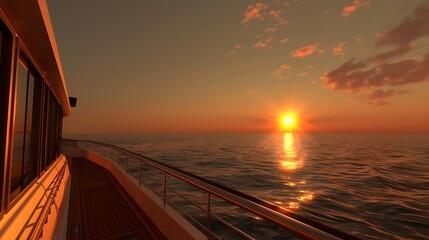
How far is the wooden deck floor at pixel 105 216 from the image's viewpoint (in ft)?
13.9

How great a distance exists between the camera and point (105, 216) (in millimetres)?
5121

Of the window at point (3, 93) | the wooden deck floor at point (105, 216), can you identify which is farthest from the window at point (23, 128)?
the wooden deck floor at point (105, 216)

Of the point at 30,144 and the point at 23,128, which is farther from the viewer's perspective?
the point at 30,144

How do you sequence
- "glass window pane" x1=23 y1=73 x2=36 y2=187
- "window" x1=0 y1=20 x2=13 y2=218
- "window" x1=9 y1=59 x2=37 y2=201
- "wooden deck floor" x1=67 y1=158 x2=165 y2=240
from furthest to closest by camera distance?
1. "wooden deck floor" x1=67 y1=158 x2=165 y2=240
2. "glass window pane" x1=23 y1=73 x2=36 y2=187
3. "window" x1=9 y1=59 x2=37 y2=201
4. "window" x1=0 y1=20 x2=13 y2=218

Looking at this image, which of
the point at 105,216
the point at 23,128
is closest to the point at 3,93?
the point at 23,128

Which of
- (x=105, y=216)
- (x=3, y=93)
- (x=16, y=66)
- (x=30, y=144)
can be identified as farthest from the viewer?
(x=105, y=216)

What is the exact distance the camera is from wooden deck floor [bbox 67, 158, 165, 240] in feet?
13.9

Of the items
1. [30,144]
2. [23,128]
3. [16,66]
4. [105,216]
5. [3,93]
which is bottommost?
[105,216]

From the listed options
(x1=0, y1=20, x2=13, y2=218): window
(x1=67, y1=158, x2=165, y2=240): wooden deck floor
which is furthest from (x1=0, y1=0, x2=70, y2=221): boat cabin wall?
(x1=67, y1=158, x2=165, y2=240): wooden deck floor

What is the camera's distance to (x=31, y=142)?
14.2ft

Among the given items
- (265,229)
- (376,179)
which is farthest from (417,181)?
(265,229)

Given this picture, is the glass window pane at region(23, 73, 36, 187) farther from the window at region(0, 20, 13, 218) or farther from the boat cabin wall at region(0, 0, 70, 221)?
the window at region(0, 20, 13, 218)

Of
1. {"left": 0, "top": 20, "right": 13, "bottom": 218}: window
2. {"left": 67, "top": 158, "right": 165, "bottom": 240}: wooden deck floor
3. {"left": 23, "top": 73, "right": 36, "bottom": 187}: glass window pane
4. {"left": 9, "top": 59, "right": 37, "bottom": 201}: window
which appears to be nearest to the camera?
{"left": 0, "top": 20, "right": 13, "bottom": 218}: window

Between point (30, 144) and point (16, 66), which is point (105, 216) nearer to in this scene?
point (30, 144)
